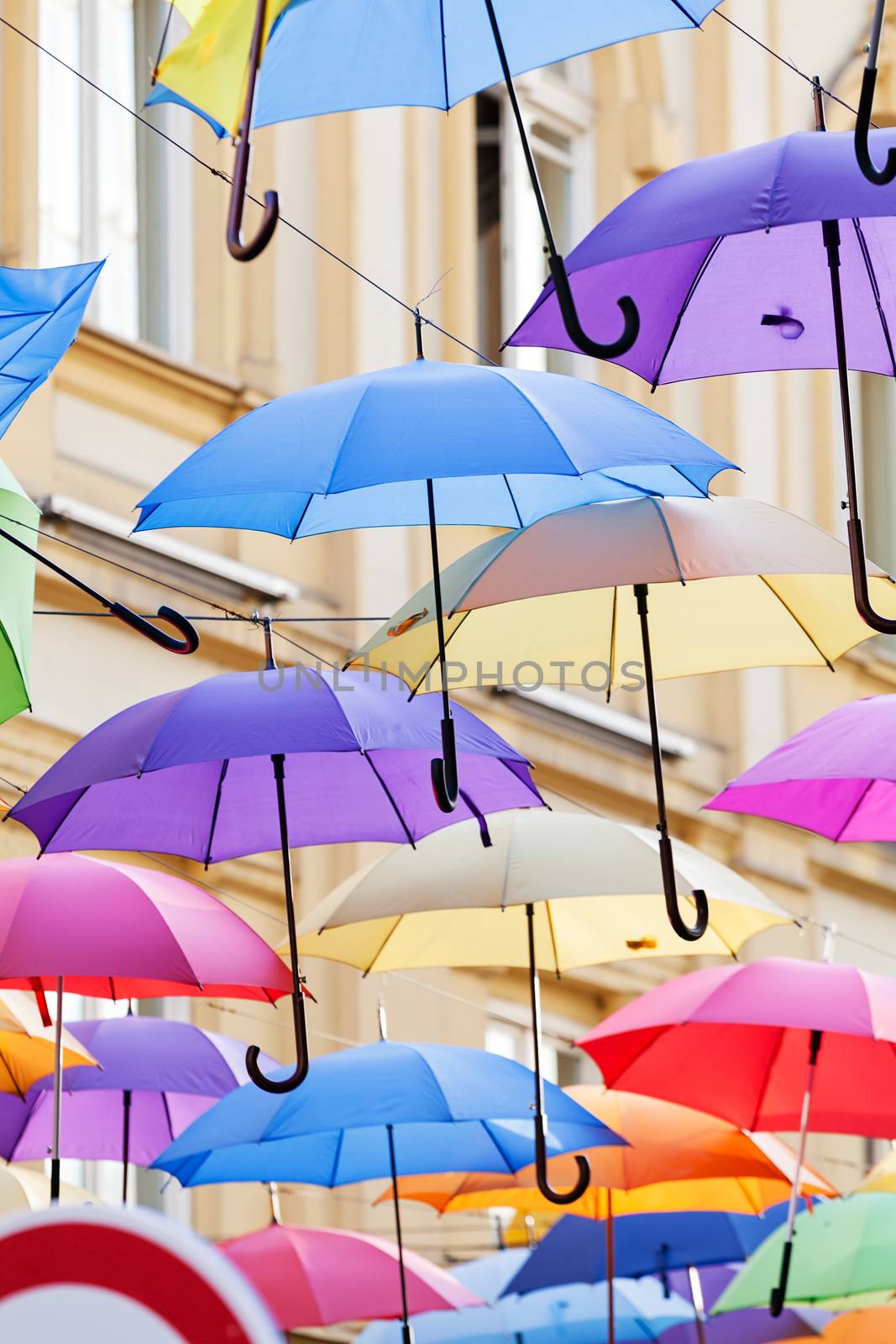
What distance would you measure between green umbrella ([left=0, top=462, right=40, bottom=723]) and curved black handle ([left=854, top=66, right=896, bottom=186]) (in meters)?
2.32

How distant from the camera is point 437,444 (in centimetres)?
607

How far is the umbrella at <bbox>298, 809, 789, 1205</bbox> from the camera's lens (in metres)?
8.16

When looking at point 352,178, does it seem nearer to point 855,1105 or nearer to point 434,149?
point 434,149

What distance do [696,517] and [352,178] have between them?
708 cm

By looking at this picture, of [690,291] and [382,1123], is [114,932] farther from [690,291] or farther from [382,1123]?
[690,291]

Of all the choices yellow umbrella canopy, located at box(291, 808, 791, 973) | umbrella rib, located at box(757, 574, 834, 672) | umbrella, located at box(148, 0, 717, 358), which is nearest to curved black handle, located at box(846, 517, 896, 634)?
umbrella, located at box(148, 0, 717, 358)

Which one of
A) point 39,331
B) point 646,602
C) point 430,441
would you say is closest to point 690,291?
point 430,441

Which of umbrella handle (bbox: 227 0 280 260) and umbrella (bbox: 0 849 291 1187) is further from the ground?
umbrella handle (bbox: 227 0 280 260)

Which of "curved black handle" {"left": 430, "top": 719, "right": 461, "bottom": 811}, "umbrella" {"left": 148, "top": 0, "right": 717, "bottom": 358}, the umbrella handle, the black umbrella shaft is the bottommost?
the black umbrella shaft

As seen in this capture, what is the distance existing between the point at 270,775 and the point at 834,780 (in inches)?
74.3

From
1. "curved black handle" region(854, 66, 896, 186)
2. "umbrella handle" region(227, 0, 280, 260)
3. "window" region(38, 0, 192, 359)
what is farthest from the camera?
"window" region(38, 0, 192, 359)

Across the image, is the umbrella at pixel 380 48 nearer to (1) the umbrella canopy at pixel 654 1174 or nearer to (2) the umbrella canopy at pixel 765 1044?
(2) the umbrella canopy at pixel 765 1044

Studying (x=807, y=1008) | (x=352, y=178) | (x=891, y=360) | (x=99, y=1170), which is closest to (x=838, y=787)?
(x=807, y=1008)

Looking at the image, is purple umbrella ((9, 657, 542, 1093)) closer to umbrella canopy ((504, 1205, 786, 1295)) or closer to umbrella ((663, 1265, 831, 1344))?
umbrella canopy ((504, 1205, 786, 1295))
